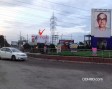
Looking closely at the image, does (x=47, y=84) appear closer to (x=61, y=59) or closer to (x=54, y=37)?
(x=61, y=59)

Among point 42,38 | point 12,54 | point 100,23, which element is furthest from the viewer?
point 42,38

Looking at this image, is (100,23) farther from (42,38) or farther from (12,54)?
(42,38)

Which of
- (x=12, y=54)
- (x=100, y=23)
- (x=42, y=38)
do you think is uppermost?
(x=100, y=23)

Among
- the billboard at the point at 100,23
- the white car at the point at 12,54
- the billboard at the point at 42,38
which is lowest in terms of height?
the white car at the point at 12,54

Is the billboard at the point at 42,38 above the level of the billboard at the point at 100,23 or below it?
below

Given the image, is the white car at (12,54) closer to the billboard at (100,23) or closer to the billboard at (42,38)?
the billboard at (100,23)

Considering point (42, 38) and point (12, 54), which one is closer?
point (12, 54)

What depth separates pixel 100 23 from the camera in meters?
43.0

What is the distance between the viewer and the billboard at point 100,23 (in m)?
42.7

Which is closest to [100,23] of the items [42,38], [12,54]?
[12,54]

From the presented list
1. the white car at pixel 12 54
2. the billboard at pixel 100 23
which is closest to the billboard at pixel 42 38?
the billboard at pixel 100 23

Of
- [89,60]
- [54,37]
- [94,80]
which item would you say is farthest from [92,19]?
[54,37]

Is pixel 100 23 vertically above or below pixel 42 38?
above

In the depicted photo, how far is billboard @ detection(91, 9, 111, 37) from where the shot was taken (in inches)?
1680
